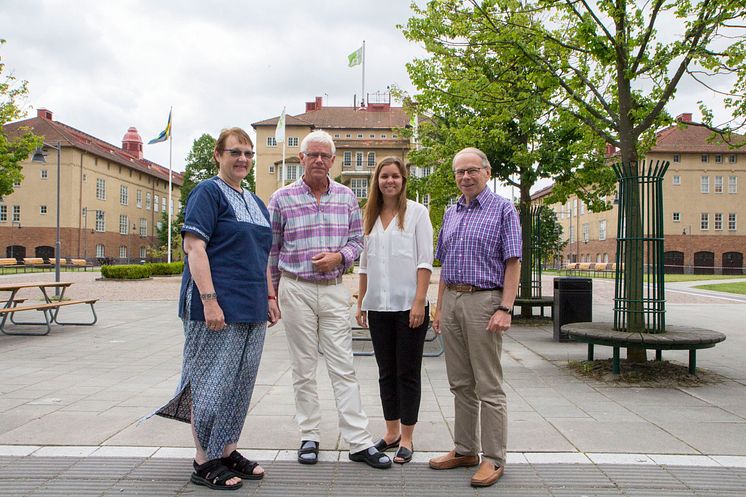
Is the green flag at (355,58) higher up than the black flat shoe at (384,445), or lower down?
higher up

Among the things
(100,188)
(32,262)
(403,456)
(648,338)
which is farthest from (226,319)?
(100,188)

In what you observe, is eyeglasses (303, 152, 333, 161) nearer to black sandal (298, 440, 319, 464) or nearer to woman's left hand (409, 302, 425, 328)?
woman's left hand (409, 302, 425, 328)

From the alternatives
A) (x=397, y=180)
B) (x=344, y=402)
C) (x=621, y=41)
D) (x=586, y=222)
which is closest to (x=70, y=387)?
(x=344, y=402)

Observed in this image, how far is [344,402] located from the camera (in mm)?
4117

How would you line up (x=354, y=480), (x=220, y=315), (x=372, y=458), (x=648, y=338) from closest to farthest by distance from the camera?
(x=220, y=315)
(x=354, y=480)
(x=372, y=458)
(x=648, y=338)

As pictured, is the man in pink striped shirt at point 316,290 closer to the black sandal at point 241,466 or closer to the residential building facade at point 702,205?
the black sandal at point 241,466

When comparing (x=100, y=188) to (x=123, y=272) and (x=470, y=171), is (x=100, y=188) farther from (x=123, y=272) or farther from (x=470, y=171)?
(x=470, y=171)

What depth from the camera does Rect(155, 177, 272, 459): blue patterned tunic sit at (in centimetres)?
364

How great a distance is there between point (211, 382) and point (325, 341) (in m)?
0.84

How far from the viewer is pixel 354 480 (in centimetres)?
379

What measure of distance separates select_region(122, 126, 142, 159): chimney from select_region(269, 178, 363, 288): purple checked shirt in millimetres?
91012

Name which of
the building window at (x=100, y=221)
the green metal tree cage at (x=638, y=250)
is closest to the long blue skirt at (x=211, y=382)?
the green metal tree cage at (x=638, y=250)

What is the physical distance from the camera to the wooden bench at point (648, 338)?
262 inches

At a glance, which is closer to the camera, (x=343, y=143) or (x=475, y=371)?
(x=475, y=371)
